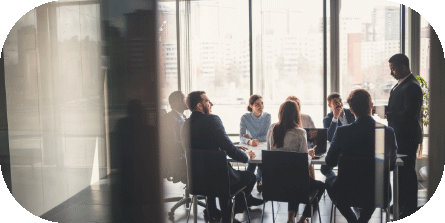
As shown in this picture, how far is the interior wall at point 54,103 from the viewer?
3.28 m

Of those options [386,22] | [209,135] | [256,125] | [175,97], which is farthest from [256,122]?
[386,22]

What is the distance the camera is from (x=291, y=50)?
5.55 metres

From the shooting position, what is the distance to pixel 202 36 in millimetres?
5871

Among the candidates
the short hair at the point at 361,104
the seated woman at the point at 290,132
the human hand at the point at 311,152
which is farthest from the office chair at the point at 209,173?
the short hair at the point at 361,104

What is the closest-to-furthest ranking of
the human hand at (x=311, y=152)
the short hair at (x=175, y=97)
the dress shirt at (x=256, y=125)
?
the human hand at (x=311, y=152), the short hair at (x=175, y=97), the dress shirt at (x=256, y=125)

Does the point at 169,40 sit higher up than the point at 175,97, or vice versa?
the point at 169,40

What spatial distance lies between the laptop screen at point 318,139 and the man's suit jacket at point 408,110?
67cm

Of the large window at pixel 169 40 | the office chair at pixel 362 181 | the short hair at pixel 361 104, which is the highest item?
the large window at pixel 169 40

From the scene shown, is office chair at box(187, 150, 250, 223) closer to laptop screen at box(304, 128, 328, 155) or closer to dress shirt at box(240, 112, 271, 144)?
laptop screen at box(304, 128, 328, 155)

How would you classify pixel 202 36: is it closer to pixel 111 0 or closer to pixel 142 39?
pixel 111 0

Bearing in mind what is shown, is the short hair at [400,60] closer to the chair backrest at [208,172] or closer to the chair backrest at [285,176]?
the chair backrest at [285,176]

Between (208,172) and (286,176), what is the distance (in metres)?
0.65

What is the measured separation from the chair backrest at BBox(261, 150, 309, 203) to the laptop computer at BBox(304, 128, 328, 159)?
68 cm

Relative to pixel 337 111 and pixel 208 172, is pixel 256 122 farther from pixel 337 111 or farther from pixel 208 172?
pixel 208 172
